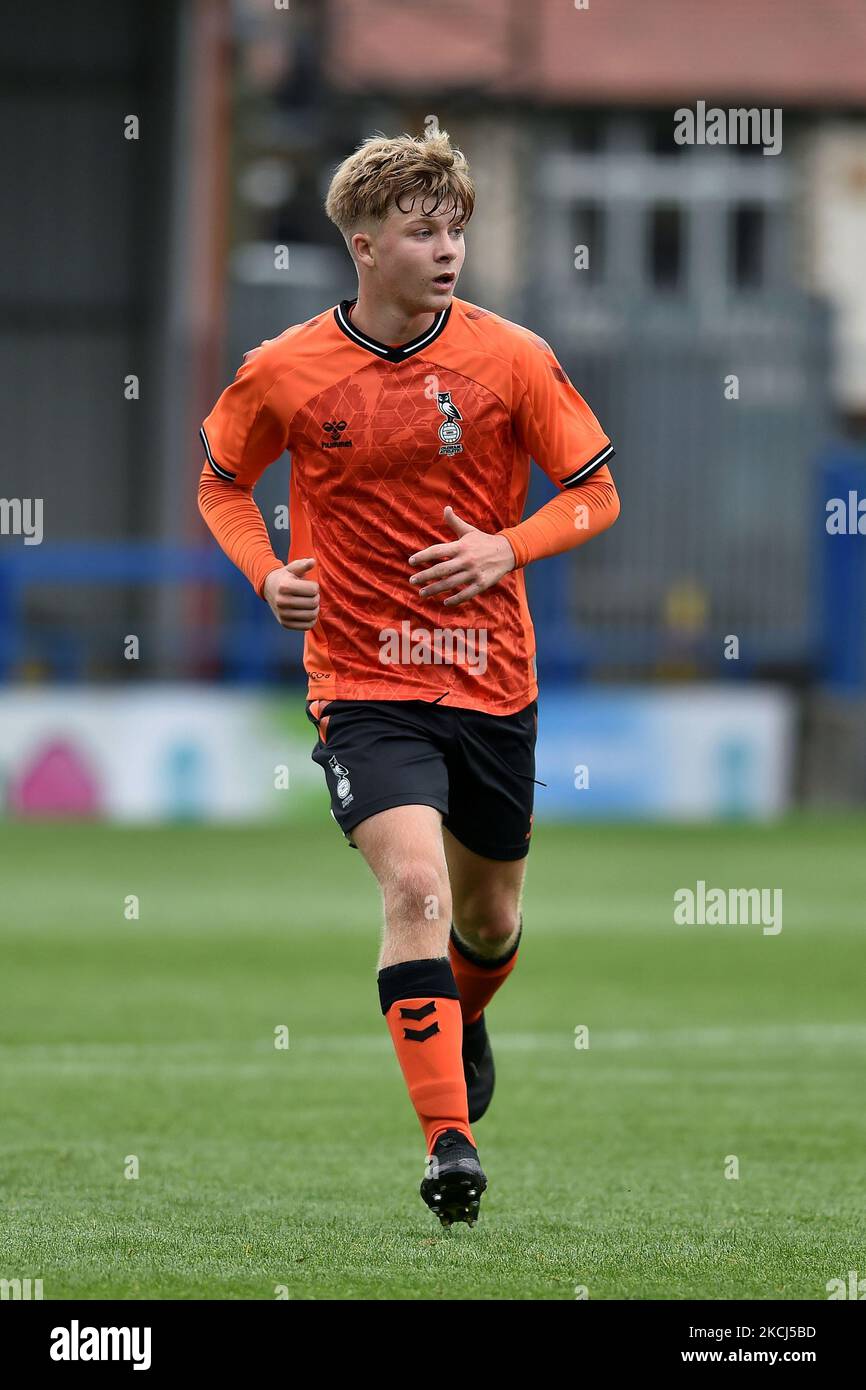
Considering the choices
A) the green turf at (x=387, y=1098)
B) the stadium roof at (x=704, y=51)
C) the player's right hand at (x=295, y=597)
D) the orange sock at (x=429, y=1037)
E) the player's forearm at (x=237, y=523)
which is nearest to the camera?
the green turf at (x=387, y=1098)

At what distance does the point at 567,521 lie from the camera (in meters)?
5.90

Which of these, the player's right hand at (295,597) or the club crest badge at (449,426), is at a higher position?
the club crest badge at (449,426)

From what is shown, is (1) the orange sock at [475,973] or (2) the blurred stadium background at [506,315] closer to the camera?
(1) the orange sock at [475,973]

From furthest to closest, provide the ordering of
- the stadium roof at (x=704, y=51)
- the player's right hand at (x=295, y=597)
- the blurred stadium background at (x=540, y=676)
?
1. the stadium roof at (x=704, y=51)
2. the blurred stadium background at (x=540, y=676)
3. the player's right hand at (x=295, y=597)

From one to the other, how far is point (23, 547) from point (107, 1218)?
1999 centimetres

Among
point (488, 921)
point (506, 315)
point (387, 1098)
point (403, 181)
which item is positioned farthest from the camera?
point (506, 315)

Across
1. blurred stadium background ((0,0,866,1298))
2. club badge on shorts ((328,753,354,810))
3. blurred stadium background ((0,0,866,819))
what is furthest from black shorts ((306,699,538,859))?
blurred stadium background ((0,0,866,819))

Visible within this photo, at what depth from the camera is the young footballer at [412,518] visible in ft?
18.5

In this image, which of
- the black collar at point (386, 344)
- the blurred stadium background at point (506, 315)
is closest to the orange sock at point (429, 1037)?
the black collar at point (386, 344)

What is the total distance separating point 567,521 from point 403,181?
2.98 feet

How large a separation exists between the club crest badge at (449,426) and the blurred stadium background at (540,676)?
1.86 m

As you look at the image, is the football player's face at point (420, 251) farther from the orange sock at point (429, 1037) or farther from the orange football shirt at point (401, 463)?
the orange sock at point (429, 1037)

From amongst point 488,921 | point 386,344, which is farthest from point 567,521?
point 488,921

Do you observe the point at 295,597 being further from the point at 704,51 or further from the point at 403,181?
the point at 704,51
